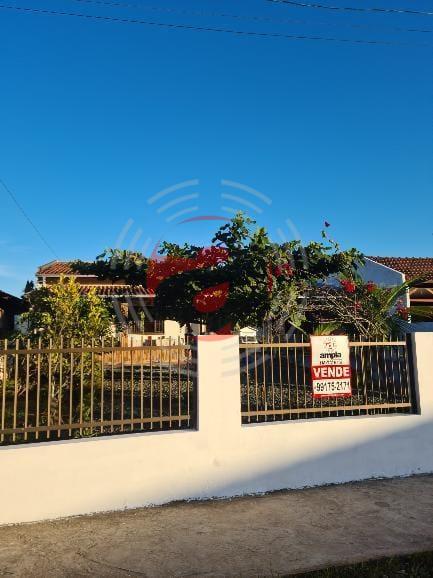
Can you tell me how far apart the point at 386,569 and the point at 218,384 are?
2313 mm

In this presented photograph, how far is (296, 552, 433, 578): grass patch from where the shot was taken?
3.20 m

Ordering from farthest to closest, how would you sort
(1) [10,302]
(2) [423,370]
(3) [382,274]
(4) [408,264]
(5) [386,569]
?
(4) [408,264], (3) [382,274], (1) [10,302], (2) [423,370], (5) [386,569]

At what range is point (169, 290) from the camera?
8594 mm

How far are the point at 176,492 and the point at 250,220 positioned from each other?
5410mm

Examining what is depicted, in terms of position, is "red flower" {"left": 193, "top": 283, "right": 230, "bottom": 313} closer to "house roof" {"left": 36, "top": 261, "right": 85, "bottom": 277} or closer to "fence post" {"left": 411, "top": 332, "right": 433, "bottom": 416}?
"fence post" {"left": 411, "top": 332, "right": 433, "bottom": 416}

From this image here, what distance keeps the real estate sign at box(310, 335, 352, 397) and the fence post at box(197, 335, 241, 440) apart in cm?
119

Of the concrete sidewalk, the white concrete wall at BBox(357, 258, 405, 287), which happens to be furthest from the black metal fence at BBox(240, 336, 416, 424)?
the white concrete wall at BBox(357, 258, 405, 287)

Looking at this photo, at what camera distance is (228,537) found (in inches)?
151

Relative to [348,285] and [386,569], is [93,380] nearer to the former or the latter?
[386,569]

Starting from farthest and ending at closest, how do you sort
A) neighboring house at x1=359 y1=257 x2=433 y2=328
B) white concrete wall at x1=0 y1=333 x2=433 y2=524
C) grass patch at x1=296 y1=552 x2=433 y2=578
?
neighboring house at x1=359 y1=257 x2=433 y2=328 < white concrete wall at x1=0 y1=333 x2=433 y2=524 < grass patch at x1=296 y1=552 x2=433 y2=578

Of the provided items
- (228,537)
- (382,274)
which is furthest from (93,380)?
(382,274)

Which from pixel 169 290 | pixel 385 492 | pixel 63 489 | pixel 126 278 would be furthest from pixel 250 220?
pixel 63 489

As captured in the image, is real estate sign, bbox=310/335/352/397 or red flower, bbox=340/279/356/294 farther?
red flower, bbox=340/279/356/294

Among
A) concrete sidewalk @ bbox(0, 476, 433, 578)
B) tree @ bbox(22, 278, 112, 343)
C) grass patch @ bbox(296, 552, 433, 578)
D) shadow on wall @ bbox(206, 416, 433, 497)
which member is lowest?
grass patch @ bbox(296, 552, 433, 578)
